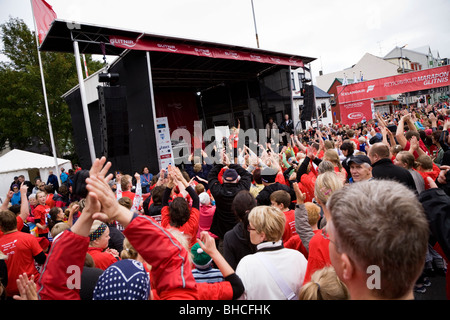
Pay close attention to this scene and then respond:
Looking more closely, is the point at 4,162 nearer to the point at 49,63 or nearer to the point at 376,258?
the point at 49,63

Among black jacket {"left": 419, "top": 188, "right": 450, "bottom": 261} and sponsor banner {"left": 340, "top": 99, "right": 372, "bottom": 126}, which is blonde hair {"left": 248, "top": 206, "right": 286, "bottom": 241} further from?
sponsor banner {"left": 340, "top": 99, "right": 372, "bottom": 126}

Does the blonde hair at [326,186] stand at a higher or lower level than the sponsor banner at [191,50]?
lower

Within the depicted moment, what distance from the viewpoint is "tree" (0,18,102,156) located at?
59.4 feet

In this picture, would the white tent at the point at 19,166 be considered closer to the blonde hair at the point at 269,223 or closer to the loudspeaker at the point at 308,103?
the loudspeaker at the point at 308,103

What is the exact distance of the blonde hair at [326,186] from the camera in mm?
2188

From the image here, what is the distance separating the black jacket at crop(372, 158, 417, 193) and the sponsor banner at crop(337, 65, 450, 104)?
53.0 ft

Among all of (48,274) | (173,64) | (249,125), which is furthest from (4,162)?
(48,274)

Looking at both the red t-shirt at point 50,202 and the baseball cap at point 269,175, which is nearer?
the baseball cap at point 269,175

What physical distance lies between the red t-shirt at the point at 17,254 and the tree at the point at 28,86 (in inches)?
745

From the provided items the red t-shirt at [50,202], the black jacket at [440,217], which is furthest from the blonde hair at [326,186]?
the red t-shirt at [50,202]

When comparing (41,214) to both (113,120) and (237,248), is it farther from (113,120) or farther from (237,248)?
(237,248)

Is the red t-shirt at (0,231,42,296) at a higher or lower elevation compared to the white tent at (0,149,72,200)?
lower

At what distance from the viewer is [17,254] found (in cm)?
284

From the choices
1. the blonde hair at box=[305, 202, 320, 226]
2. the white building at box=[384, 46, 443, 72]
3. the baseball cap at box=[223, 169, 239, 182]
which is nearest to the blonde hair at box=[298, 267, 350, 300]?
the blonde hair at box=[305, 202, 320, 226]
